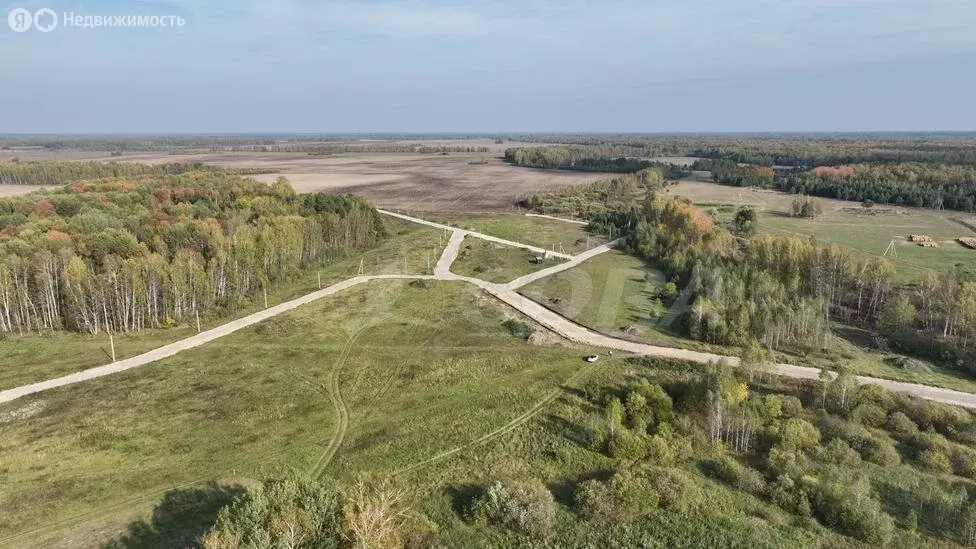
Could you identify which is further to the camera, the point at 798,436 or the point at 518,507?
the point at 798,436

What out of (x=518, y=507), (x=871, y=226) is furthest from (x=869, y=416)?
(x=871, y=226)

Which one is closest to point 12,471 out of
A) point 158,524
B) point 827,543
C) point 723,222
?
point 158,524

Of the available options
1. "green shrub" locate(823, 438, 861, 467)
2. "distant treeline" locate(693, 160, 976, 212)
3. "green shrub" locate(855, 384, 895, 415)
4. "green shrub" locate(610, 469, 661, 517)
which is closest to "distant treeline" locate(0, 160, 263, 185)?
"green shrub" locate(610, 469, 661, 517)

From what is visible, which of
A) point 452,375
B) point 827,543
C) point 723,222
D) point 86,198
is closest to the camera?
point 827,543

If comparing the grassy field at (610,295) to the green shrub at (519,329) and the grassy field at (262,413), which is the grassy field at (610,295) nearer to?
the green shrub at (519,329)

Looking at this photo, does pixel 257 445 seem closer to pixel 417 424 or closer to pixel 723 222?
pixel 417 424

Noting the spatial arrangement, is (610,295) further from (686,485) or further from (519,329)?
(686,485)

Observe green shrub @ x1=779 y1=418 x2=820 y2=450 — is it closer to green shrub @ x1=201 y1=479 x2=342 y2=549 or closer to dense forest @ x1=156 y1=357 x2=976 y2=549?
dense forest @ x1=156 y1=357 x2=976 y2=549
